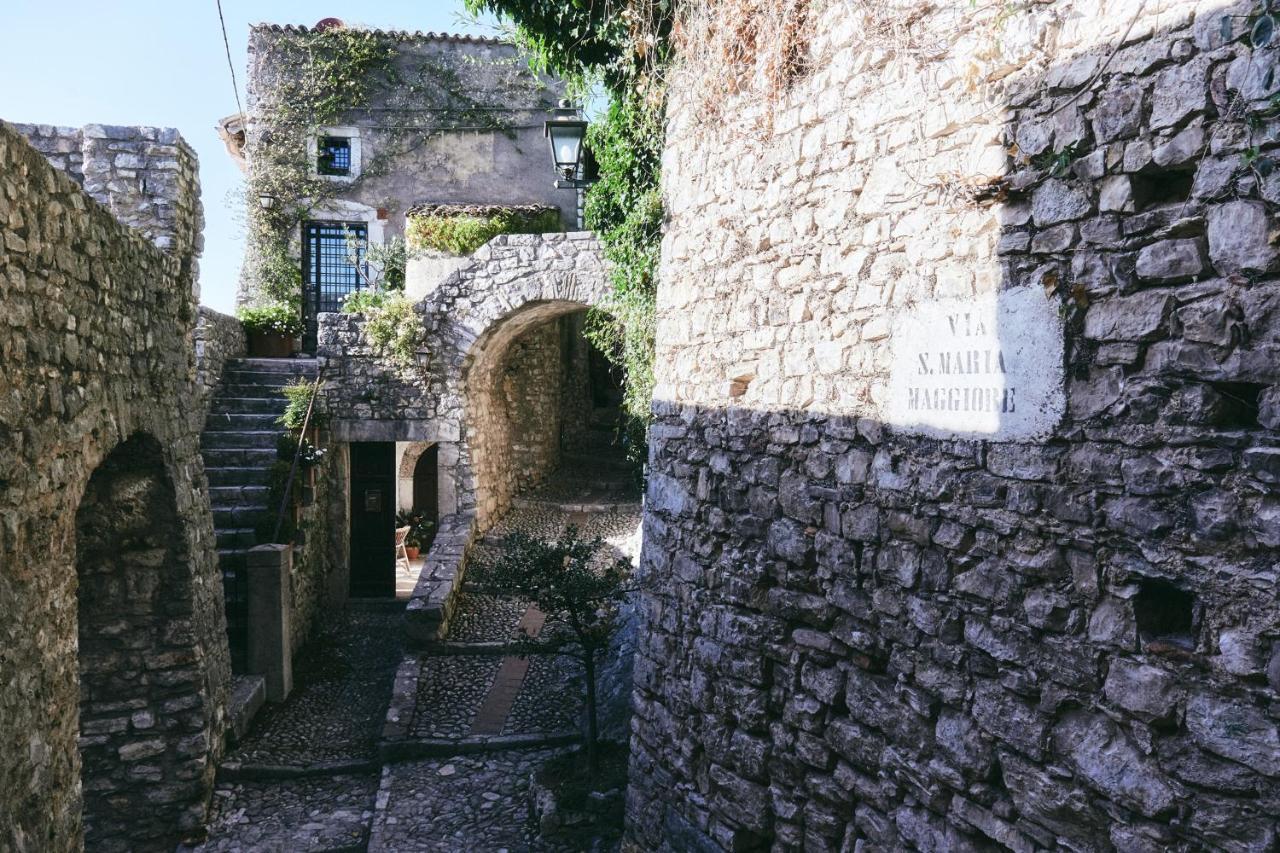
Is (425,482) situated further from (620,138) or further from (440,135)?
(620,138)

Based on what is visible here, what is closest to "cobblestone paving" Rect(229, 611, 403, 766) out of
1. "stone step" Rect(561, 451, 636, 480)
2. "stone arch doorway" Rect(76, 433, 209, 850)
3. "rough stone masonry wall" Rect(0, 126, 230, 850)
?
"rough stone masonry wall" Rect(0, 126, 230, 850)

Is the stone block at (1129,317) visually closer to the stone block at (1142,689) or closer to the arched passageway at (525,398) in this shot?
the stone block at (1142,689)

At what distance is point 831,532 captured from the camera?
10.2ft

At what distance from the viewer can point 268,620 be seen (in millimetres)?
7340

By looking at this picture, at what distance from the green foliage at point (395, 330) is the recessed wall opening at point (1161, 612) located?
884cm

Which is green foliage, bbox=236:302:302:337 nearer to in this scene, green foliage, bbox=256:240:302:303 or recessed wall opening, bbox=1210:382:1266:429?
green foliage, bbox=256:240:302:303

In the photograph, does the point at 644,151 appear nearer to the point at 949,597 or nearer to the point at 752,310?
the point at 752,310

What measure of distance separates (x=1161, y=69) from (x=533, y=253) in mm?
8231

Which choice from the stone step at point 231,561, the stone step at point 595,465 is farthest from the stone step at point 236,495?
the stone step at point 595,465

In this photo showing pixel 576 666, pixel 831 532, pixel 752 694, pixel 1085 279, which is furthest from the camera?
pixel 576 666

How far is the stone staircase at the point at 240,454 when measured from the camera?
760 centimetres

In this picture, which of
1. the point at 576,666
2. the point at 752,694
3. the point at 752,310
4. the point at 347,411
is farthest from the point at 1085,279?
the point at 347,411

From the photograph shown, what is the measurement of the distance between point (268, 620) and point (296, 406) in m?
2.92

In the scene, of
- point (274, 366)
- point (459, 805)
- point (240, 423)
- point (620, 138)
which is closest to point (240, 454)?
point (240, 423)
